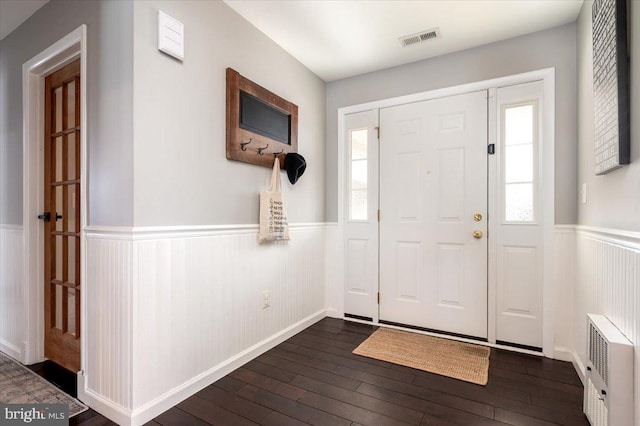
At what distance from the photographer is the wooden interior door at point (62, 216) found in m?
2.03

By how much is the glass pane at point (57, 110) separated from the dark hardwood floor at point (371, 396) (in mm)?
1885

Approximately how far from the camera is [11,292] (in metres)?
2.38

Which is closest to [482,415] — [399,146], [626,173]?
[626,173]

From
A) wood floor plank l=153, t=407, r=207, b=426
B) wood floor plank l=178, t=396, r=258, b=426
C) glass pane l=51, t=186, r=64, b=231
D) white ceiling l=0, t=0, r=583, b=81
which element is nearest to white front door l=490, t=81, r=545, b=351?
white ceiling l=0, t=0, r=583, b=81

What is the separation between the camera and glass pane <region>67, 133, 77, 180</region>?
2.08 m

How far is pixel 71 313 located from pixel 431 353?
2.58 m

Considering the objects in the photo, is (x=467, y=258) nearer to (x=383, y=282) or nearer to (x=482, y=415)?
(x=383, y=282)

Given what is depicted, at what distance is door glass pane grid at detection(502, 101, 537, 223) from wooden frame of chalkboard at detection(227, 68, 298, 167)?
5.84 feet

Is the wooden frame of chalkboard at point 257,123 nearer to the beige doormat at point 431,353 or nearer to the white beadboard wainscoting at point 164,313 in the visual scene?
the white beadboard wainscoting at point 164,313

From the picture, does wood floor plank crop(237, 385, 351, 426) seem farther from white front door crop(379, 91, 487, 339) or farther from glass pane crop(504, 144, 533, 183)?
glass pane crop(504, 144, 533, 183)

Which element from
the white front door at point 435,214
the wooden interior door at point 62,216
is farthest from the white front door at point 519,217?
the wooden interior door at point 62,216

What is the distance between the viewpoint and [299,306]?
9.43 feet

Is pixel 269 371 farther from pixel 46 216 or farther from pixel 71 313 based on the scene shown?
pixel 46 216

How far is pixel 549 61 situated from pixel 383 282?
227 centimetres
